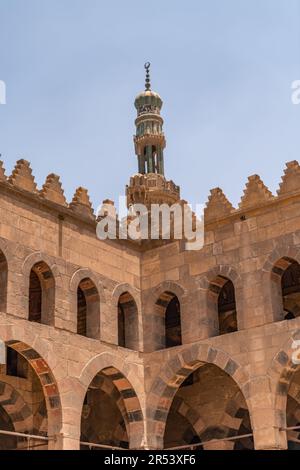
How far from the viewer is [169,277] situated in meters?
22.9

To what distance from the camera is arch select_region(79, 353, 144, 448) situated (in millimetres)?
21266

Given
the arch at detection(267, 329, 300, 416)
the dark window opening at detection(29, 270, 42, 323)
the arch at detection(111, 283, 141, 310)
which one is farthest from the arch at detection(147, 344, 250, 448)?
the dark window opening at detection(29, 270, 42, 323)

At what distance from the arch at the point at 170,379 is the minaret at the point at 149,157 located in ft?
50.3

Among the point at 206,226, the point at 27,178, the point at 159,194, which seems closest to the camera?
the point at 27,178

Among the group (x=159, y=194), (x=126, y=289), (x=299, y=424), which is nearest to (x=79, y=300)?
(x=126, y=289)

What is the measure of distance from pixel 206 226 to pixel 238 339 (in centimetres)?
316

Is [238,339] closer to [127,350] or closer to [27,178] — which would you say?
[127,350]

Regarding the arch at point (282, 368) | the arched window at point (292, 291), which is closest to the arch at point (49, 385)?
the arch at point (282, 368)

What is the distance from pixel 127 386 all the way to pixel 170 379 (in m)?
1.05

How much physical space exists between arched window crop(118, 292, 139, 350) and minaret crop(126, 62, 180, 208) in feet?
45.0

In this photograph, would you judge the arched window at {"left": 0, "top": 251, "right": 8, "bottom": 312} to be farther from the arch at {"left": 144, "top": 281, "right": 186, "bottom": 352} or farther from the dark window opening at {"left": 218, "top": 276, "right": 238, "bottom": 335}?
the dark window opening at {"left": 218, "top": 276, "right": 238, "bottom": 335}

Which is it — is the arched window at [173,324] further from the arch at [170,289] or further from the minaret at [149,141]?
the minaret at [149,141]
